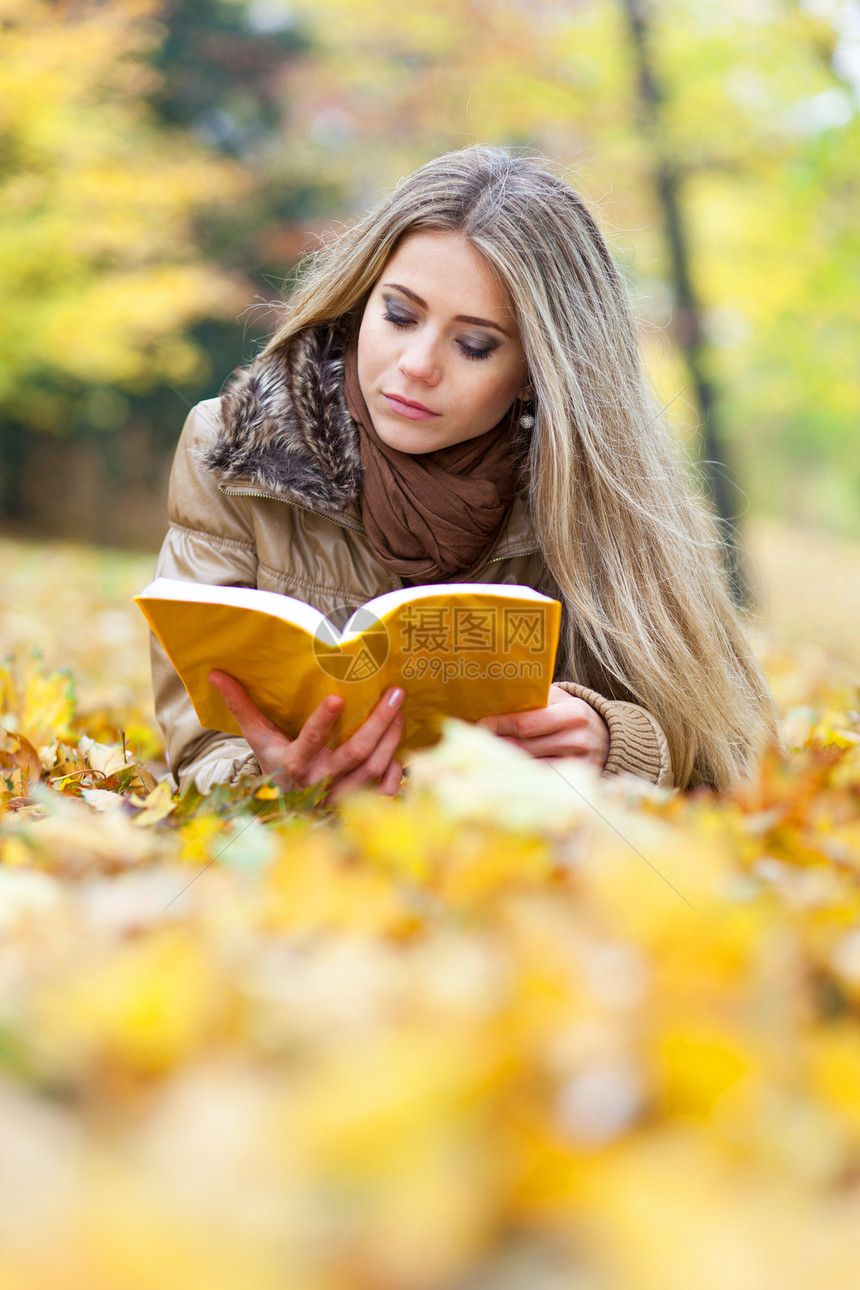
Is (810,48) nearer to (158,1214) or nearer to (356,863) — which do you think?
(356,863)

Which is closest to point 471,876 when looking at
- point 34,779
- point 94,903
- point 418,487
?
point 94,903

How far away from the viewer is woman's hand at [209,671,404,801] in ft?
4.17

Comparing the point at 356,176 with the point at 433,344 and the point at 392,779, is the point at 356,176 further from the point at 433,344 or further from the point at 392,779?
the point at 392,779

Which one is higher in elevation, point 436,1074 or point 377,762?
point 436,1074

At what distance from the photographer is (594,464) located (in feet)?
5.92

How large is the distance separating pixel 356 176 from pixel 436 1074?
9.96 m

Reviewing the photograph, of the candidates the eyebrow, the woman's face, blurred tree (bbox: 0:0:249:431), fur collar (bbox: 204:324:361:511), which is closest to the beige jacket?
fur collar (bbox: 204:324:361:511)

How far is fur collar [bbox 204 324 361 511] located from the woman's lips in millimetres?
93

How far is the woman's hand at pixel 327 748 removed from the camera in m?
1.27

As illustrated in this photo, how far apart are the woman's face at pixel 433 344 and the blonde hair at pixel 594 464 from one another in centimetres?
4

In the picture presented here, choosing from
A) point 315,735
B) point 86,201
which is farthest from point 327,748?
point 86,201

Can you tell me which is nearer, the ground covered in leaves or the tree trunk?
the ground covered in leaves

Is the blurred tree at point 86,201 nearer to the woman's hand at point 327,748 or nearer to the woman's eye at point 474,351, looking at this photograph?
the woman's eye at point 474,351

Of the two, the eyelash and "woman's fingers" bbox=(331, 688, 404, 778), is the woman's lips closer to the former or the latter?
the eyelash
